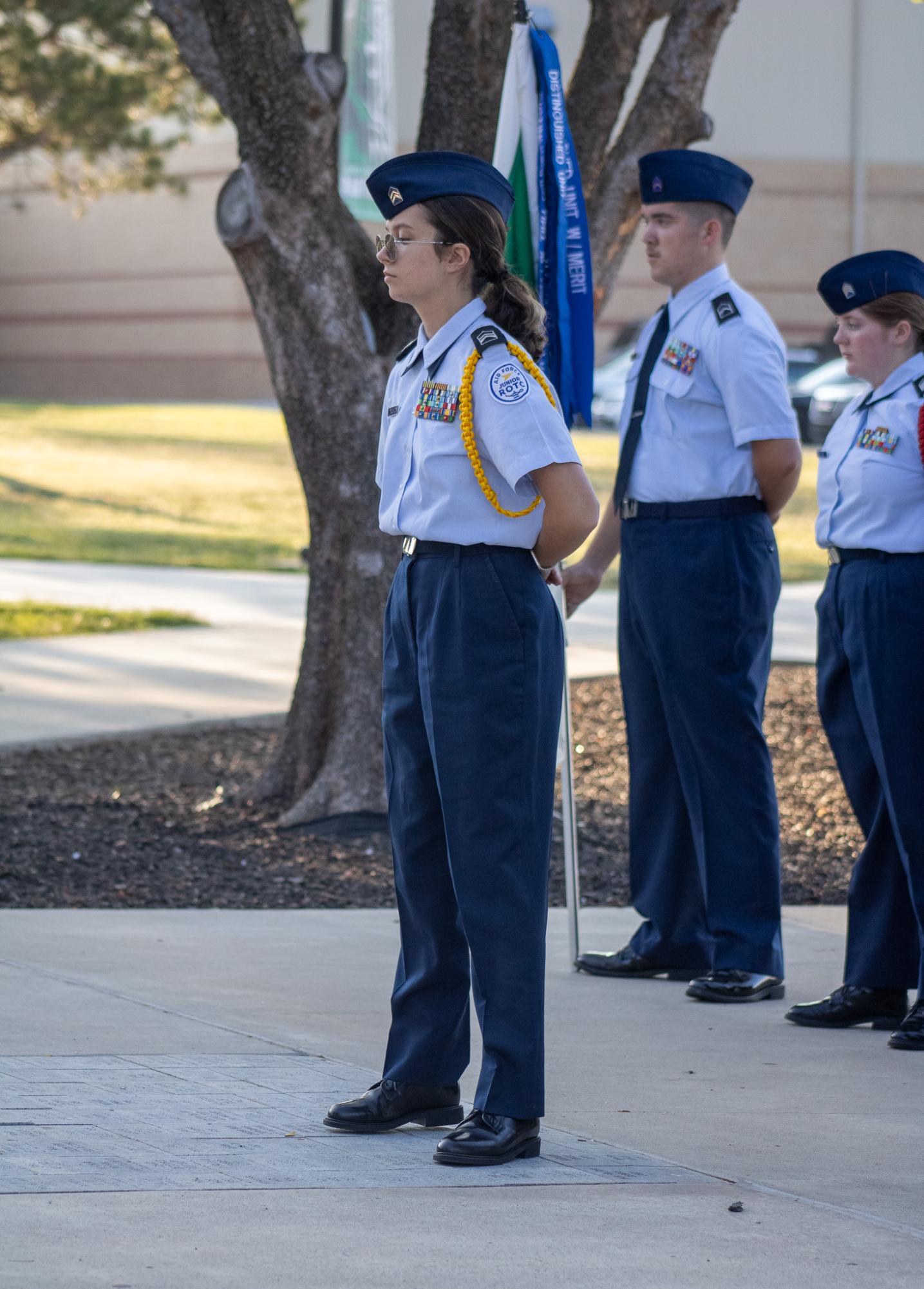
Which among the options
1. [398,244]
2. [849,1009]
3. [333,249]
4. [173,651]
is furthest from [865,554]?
[173,651]

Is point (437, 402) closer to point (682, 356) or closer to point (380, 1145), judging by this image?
point (380, 1145)

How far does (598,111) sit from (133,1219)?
5738mm

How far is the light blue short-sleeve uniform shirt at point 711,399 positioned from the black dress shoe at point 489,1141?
2.18 meters

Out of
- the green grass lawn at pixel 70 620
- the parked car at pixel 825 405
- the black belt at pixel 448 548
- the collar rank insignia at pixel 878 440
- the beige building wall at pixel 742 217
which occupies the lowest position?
the green grass lawn at pixel 70 620

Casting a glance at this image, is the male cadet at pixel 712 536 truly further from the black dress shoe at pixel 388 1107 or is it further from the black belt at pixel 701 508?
the black dress shoe at pixel 388 1107

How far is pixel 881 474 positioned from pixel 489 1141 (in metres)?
2.18

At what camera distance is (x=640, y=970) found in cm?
588

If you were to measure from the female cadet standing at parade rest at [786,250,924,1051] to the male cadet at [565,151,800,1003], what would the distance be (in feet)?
0.69

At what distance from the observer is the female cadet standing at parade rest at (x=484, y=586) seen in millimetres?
3967

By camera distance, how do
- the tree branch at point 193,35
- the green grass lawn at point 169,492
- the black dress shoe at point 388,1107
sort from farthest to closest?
1. the green grass lawn at point 169,492
2. the tree branch at point 193,35
3. the black dress shoe at point 388,1107

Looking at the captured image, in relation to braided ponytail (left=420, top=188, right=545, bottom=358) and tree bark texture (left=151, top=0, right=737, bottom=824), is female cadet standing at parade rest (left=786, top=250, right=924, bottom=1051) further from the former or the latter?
tree bark texture (left=151, top=0, right=737, bottom=824)

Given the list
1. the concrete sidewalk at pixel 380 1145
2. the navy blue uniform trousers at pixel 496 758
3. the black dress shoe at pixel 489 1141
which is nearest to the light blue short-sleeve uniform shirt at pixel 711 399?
the concrete sidewalk at pixel 380 1145

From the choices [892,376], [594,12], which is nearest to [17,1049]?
[892,376]

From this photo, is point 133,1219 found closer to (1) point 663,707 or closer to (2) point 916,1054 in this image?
(2) point 916,1054
